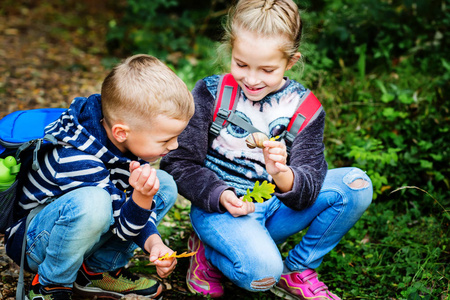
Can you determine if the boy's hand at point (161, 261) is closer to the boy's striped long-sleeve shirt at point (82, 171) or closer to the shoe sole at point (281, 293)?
the boy's striped long-sleeve shirt at point (82, 171)

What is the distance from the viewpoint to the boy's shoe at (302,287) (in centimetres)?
236

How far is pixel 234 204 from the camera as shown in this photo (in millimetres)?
2197

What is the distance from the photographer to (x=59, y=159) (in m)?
1.88

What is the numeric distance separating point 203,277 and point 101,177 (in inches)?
31.7

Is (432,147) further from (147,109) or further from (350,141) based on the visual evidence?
(147,109)

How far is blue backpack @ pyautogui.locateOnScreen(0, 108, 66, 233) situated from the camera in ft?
5.94

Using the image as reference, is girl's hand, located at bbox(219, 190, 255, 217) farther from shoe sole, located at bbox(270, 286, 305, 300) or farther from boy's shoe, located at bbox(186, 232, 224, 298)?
shoe sole, located at bbox(270, 286, 305, 300)

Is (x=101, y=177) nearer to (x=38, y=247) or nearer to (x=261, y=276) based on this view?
(x=38, y=247)

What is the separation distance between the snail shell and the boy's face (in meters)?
0.32

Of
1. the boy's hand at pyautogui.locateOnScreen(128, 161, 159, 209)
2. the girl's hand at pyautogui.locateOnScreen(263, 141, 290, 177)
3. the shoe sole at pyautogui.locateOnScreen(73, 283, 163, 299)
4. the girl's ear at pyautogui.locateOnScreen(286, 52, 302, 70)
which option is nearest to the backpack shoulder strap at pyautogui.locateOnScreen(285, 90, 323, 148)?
the girl's ear at pyautogui.locateOnScreen(286, 52, 302, 70)

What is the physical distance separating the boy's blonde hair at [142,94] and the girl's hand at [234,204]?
446 millimetres

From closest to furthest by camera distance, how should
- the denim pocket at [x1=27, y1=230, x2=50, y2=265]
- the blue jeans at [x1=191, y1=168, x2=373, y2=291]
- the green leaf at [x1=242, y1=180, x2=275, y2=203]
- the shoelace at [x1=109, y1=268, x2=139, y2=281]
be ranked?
the denim pocket at [x1=27, y1=230, x2=50, y2=265] < the green leaf at [x1=242, y1=180, x2=275, y2=203] < the blue jeans at [x1=191, y1=168, x2=373, y2=291] < the shoelace at [x1=109, y1=268, x2=139, y2=281]

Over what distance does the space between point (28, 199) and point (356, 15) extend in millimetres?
3410

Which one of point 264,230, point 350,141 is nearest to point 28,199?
point 264,230
